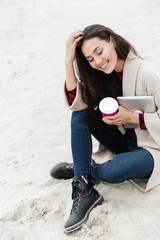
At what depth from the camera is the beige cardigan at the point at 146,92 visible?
1.93m

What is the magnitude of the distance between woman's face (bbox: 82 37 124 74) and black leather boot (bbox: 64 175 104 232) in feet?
2.60

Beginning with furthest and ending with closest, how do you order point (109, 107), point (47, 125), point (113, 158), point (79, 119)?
point (47, 125), point (79, 119), point (113, 158), point (109, 107)

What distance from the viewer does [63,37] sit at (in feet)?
17.7

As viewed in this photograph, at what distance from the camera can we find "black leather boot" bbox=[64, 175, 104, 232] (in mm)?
1966

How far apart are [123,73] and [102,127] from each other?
16.8 inches

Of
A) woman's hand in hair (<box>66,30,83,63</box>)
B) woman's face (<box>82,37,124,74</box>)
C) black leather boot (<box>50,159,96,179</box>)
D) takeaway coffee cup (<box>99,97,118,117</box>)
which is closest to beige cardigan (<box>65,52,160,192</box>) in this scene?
woman's face (<box>82,37,124,74</box>)

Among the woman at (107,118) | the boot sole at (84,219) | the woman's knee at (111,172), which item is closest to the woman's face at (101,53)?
the woman at (107,118)

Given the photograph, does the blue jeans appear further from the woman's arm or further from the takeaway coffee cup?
the takeaway coffee cup

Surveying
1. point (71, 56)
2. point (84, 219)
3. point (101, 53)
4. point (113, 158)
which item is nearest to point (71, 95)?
point (71, 56)

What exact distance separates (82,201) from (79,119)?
0.57 meters

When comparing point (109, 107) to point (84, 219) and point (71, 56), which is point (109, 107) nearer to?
point (71, 56)

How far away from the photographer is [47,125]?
3.26 m

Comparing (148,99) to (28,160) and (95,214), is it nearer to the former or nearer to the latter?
(95,214)

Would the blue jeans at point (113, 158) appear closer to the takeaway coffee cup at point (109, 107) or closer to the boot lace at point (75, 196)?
the boot lace at point (75, 196)
